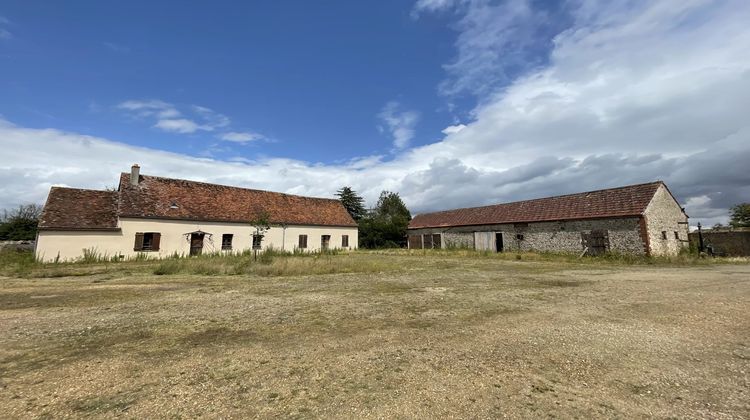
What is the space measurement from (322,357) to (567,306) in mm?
5154

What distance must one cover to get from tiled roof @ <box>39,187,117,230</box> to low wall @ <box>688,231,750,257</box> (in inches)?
1453

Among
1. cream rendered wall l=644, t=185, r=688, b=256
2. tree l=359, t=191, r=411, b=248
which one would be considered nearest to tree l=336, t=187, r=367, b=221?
tree l=359, t=191, r=411, b=248

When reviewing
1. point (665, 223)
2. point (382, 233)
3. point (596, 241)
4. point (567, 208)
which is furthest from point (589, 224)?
point (382, 233)

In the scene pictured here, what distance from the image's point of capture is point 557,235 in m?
23.8

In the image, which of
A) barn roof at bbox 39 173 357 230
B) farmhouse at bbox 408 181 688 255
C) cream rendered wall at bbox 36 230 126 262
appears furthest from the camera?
farmhouse at bbox 408 181 688 255

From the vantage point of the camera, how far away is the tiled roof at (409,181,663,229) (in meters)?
21.0

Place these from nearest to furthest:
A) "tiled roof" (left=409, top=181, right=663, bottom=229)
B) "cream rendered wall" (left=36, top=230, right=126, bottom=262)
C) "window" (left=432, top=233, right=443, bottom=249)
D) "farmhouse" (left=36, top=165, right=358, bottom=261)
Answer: "cream rendered wall" (left=36, top=230, right=126, bottom=262) < "farmhouse" (left=36, top=165, right=358, bottom=261) < "tiled roof" (left=409, top=181, right=663, bottom=229) < "window" (left=432, top=233, right=443, bottom=249)

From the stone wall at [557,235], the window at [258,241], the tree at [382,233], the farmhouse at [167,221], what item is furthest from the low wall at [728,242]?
the window at [258,241]

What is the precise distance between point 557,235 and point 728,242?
10.5 meters

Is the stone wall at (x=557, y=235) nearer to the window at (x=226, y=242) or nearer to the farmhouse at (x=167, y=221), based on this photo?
the farmhouse at (x=167, y=221)

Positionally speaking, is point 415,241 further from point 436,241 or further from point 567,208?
point 567,208

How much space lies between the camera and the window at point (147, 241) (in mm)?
20438

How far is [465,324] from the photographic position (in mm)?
5309

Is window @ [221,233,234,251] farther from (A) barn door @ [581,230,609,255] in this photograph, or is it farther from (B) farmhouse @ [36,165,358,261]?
(A) barn door @ [581,230,609,255]
